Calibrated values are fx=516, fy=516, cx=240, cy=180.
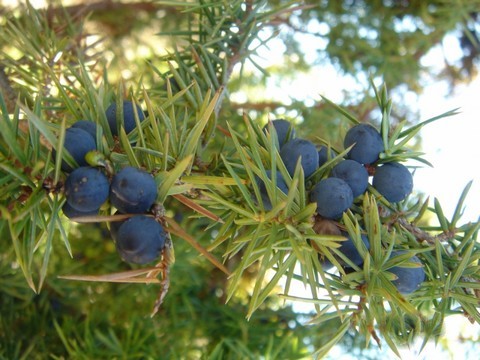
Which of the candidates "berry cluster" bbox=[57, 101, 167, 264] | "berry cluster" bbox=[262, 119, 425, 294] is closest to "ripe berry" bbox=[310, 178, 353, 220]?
"berry cluster" bbox=[262, 119, 425, 294]

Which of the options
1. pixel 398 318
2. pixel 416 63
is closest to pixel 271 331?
pixel 398 318

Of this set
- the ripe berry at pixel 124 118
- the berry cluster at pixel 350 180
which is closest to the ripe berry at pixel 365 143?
the berry cluster at pixel 350 180

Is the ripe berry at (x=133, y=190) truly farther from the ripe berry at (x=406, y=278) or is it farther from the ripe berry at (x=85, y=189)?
the ripe berry at (x=406, y=278)

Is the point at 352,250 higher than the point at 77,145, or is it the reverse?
the point at 77,145

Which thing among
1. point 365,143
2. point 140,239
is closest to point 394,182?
point 365,143

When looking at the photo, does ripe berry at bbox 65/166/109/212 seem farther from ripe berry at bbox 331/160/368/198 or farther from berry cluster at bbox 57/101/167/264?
ripe berry at bbox 331/160/368/198

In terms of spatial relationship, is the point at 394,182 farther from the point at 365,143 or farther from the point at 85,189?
the point at 85,189
